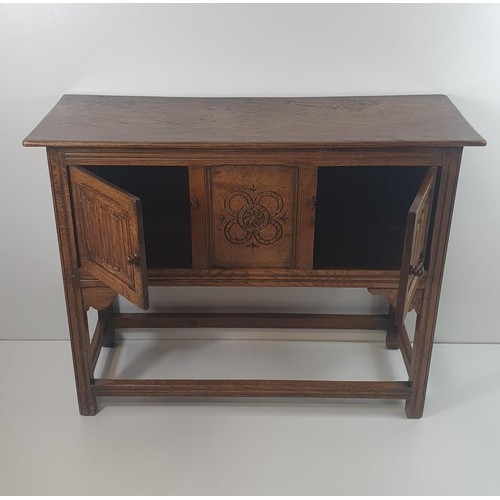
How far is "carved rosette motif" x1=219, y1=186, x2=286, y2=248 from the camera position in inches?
85.0

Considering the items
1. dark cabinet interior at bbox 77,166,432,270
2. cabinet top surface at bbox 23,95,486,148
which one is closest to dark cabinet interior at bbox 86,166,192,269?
dark cabinet interior at bbox 77,166,432,270

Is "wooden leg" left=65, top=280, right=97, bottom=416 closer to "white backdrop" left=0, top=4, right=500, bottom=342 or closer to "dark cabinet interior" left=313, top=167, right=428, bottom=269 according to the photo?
"white backdrop" left=0, top=4, right=500, bottom=342

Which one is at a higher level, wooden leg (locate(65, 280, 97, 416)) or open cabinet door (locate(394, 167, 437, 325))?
open cabinet door (locate(394, 167, 437, 325))

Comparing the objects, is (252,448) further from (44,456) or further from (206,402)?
(44,456)

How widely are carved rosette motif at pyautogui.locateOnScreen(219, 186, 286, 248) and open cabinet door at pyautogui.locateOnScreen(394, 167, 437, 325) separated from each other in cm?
40

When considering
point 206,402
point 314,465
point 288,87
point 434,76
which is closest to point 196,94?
point 288,87

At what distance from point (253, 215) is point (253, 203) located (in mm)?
40

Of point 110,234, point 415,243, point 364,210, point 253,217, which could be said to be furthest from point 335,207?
point 110,234

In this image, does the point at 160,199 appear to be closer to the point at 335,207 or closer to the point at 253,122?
the point at 253,122

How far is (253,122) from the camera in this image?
7.27ft

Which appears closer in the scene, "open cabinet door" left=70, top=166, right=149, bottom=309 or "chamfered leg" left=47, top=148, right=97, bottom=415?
"open cabinet door" left=70, top=166, right=149, bottom=309

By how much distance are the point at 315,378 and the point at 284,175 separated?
912mm

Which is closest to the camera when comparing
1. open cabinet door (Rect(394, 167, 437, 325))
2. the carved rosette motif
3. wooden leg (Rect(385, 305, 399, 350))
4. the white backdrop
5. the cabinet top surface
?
open cabinet door (Rect(394, 167, 437, 325))

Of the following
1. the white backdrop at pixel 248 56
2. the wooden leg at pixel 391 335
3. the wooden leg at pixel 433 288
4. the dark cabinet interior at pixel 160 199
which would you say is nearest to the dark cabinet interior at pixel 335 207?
the dark cabinet interior at pixel 160 199
